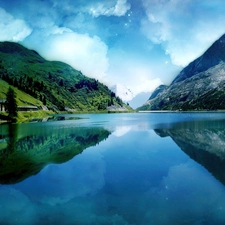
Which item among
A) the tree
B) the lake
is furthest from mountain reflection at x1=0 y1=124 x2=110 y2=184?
the tree

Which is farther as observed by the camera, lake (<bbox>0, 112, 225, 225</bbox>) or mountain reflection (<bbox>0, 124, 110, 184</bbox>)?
mountain reflection (<bbox>0, 124, 110, 184</bbox>)

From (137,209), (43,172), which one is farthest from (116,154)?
(137,209)

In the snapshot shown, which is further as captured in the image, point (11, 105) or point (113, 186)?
point (11, 105)

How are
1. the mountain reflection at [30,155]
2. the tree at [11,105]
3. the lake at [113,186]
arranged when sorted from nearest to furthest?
the lake at [113,186] → the mountain reflection at [30,155] → the tree at [11,105]

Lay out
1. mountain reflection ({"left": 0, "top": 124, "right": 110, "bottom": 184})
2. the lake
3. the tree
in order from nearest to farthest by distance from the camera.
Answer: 1. the lake
2. mountain reflection ({"left": 0, "top": 124, "right": 110, "bottom": 184})
3. the tree

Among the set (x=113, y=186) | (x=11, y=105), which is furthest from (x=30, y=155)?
(x=11, y=105)

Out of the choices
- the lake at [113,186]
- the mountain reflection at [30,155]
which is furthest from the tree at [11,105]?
the lake at [113,186]

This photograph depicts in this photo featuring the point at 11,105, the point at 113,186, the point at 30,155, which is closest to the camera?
the point at 113,186

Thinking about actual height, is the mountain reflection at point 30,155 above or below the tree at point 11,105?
below

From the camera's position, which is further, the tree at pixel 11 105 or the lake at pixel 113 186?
the tree at pixel 11 105

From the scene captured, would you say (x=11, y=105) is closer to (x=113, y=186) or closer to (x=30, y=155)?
(x=30, y=155)

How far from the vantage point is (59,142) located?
51875 mm

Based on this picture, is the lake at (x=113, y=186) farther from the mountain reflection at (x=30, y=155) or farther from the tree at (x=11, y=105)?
the tree at (x=11, y=105)

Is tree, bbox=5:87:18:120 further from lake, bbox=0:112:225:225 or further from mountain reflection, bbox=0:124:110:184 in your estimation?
lake, bbox=0:112:225:225
